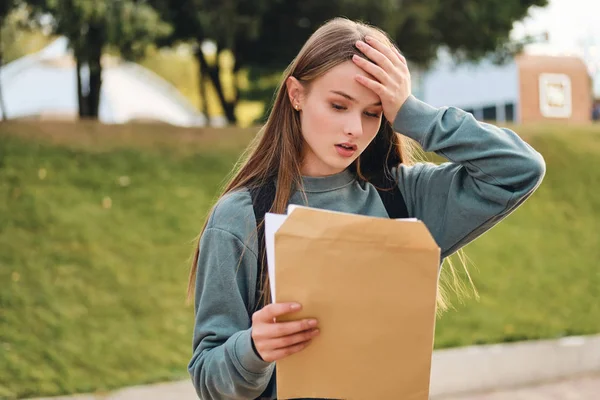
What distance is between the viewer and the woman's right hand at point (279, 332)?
3.92 ft

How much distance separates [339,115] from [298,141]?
0.18 metres

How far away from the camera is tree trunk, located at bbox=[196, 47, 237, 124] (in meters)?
9.02

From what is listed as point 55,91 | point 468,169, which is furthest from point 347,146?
point 55,91

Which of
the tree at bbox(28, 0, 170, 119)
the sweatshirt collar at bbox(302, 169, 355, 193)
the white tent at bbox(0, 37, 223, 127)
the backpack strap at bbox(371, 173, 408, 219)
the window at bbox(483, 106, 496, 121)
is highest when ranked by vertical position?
the tree at bbox(28, 0, 170, 119)

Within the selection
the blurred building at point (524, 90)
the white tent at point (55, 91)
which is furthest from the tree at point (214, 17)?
A: the blurred building at point (524, 90)

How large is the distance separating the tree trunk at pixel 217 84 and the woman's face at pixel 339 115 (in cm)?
752

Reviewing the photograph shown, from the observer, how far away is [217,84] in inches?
365

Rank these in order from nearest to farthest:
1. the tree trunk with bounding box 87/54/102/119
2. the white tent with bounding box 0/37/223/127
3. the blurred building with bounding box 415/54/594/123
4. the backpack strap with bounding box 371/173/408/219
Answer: the backpack strap with bounding box 371/173/408/219
the tree trunk with bounding box 87/54/102/119
the white tent with bounding box 0/37/223/127
the blurred building with bounding box 415/54/594/123

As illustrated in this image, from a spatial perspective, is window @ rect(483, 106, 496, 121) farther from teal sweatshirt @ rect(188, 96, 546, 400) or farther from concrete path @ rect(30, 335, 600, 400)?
teal sweatshirt @ rect(188, 96, 546, 400)

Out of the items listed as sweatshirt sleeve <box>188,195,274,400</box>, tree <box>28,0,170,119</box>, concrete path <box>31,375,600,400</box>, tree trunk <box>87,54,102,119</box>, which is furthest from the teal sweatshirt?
tree trunk <box>87,54,102,119</box>

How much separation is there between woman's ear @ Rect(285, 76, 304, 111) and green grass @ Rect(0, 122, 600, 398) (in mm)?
3403

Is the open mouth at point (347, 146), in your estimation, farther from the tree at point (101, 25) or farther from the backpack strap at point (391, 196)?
the tree at point (101, 25)

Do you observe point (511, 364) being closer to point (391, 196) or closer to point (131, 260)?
point (131, 260)

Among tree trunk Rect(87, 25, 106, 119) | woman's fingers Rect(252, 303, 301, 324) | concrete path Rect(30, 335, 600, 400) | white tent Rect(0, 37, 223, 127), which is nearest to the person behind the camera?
woman's fingers Rect(252, 303, 301, 324)
